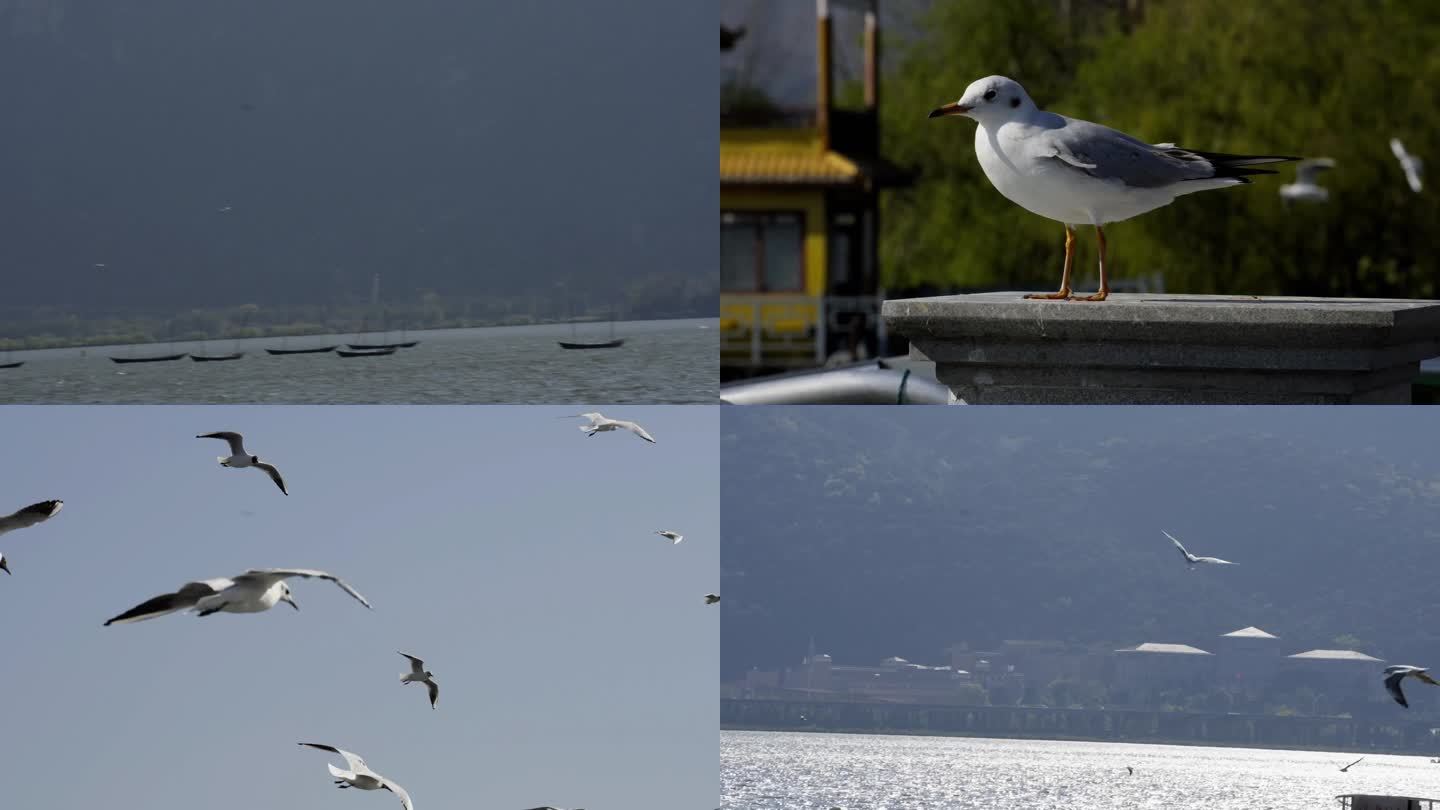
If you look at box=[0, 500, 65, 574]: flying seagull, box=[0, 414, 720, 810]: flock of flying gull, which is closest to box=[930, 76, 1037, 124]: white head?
box=[0, 414, 720, 810]: flock of flying gull

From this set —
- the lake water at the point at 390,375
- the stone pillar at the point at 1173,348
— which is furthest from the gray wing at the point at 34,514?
the lake water at the point at 390,375

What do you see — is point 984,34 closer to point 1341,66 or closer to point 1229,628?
point 1341,66

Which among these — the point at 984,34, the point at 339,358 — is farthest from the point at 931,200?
the point at 339,358

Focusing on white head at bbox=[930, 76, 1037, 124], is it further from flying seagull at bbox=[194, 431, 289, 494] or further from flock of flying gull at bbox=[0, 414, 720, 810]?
flying seagull at bbox=[194, 431, 289, 494]

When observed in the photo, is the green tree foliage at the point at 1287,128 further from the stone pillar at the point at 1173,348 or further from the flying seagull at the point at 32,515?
the stone pillar at the point at 1173,348

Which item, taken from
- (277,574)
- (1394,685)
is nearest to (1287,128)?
(1394,685)
